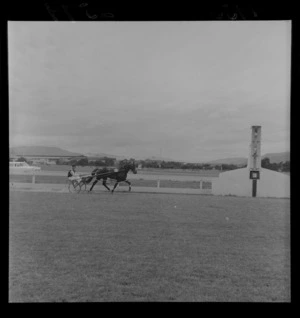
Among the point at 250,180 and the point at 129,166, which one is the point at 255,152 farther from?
the point at 129,166

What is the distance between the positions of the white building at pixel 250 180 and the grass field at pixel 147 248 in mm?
119

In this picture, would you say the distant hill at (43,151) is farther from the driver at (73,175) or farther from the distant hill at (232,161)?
the distant hill at (232,161)

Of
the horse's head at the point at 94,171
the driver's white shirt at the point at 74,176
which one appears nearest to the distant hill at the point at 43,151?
the driver's white shirt at the point at 74,176

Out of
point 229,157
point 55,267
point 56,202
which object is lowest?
point 55,267

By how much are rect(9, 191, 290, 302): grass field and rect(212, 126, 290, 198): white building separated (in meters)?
0.12

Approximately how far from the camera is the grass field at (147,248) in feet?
5.76

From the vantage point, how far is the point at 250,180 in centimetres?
342

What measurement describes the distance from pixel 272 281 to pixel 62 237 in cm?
159

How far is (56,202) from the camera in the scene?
3.35 meters

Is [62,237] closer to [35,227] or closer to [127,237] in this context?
[35,227]

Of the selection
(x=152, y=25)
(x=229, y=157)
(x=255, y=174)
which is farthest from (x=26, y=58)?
(x=255, y=174)

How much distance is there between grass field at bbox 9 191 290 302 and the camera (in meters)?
1.76

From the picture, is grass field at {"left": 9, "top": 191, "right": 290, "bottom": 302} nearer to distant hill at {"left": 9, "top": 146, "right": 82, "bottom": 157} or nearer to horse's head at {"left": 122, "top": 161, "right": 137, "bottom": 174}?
distant hill at {"left": 9, "top": 146, "right": 82, "bottom": 157}

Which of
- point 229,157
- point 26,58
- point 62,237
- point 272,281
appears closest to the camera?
point 272,281
